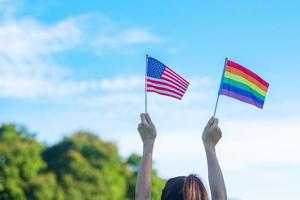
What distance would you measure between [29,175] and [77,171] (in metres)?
2.94

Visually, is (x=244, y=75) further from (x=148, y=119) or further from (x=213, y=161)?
(x=213, y=161)

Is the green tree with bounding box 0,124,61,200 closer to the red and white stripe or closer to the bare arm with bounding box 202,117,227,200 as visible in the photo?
the red and white stripe

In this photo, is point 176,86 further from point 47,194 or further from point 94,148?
point 94,148

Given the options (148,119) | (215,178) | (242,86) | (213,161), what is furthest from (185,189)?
(242,86)

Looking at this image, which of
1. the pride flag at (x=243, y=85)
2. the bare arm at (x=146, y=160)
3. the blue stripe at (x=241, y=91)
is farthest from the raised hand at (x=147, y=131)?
the blue stripe at (x=241, y=91)

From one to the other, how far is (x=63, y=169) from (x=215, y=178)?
44.5 m

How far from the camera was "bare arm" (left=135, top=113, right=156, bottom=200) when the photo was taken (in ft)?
13.6

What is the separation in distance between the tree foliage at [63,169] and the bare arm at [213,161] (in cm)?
4115

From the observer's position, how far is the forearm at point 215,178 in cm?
412

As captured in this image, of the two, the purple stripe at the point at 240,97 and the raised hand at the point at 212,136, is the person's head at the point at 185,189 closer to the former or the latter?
the raised hand at the point at 212,136

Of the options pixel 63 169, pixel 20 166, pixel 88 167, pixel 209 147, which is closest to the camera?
pixel 209 147

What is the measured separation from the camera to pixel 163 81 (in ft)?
21.9

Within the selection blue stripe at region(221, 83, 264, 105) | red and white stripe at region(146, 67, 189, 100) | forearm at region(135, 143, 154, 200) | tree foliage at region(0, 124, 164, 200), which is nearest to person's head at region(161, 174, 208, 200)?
Answer: forearm at region(135, 143, 154, 200)

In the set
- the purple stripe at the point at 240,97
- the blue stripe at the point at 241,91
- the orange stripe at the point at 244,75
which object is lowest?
the purple stripe at the point at 240,97
